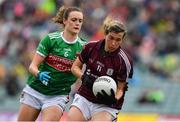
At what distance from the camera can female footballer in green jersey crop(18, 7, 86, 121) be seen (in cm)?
986

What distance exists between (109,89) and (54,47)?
133cm

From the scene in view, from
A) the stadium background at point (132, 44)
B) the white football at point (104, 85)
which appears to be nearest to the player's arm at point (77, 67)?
the white football at point (104, 85)

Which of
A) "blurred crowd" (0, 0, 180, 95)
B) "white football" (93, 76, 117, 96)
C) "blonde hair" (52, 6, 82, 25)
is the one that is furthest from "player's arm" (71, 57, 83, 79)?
"blurred crowd" (0, 0, 180, 95)

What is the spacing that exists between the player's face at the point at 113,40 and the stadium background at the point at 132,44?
734 centimetres

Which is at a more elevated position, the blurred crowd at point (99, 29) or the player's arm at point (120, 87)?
the blurred crowd at point (99, 29)

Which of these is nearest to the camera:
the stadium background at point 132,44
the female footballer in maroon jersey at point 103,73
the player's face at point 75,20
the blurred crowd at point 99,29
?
the female footballer in maroon jersey at point 103,73

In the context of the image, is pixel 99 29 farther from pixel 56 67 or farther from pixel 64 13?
pixel 56 67

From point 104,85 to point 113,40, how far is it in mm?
604

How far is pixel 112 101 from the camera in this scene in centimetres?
913

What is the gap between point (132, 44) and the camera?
19156 millimetres

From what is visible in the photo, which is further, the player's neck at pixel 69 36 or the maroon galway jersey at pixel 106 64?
the player's neck at pixel 69 36

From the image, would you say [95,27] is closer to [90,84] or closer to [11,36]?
[11,36]

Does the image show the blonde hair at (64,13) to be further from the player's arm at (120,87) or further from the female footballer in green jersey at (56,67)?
the player's arm at (120,87)

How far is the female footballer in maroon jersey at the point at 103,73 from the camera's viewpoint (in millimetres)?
9172
